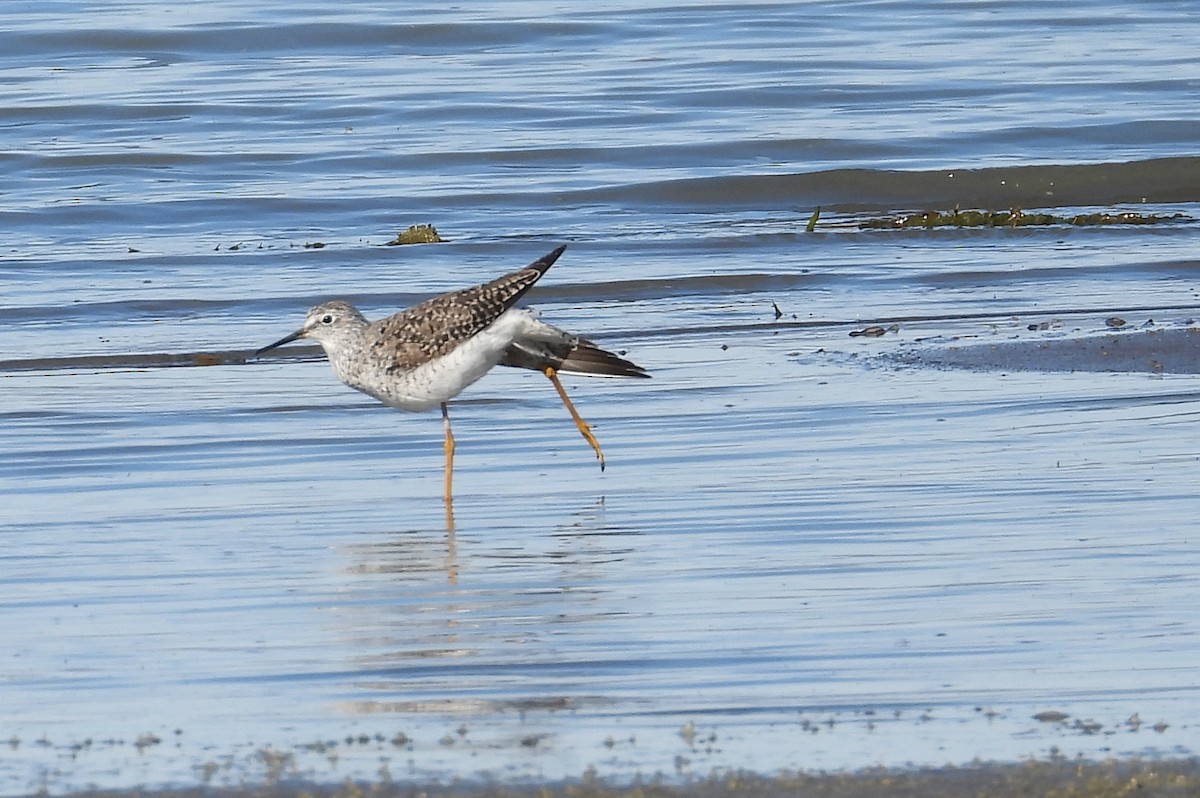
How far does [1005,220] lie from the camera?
539 inches

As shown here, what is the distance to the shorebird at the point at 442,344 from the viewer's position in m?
7.22

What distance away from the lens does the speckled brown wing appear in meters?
7.24

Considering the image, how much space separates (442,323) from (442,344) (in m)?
0.11

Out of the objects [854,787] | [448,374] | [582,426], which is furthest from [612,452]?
[854,787]

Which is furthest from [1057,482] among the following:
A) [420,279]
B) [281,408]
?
[420,279]

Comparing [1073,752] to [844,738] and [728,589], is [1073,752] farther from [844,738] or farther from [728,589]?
[728,589]

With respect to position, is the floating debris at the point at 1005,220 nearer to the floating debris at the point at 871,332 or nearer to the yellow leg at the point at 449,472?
the floating debris at the point at 871,332

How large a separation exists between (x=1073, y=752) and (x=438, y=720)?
132 cm

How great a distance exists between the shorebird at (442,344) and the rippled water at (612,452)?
30 cm

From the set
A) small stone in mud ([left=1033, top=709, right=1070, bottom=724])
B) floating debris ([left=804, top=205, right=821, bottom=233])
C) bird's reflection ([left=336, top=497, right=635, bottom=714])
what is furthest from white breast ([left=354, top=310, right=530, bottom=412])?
floating debris ([left=804, top=205, right=821, bottom=233])

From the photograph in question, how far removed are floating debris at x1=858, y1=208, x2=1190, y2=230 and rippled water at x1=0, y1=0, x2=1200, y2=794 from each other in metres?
0.19

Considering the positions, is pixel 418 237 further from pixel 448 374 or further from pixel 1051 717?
pixel 1051 717

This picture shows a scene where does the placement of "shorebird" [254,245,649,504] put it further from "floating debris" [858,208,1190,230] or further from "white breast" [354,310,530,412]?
"floating debris" [858,208,1190,230]

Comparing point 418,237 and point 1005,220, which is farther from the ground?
point 418,237
